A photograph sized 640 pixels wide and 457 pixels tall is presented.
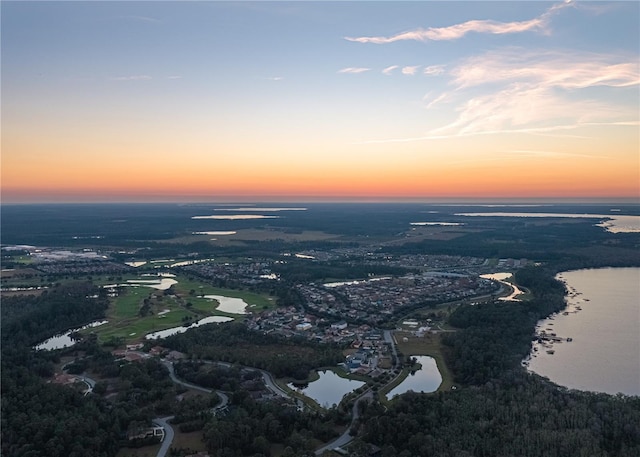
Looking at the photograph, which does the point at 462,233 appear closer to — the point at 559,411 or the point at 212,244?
the point at 212,244

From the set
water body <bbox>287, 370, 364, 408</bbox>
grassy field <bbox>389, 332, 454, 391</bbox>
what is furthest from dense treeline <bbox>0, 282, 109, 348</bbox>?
grassy field <bbox>389, 332, 454, 391</bbox>

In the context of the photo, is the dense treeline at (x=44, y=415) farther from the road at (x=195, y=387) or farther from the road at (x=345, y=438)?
the road at (x=345, y=438)

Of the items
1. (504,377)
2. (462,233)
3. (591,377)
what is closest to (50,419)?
(504,377)

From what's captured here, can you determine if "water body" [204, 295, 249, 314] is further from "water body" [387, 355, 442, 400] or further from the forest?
"water body" [387, 355, 442, 400]

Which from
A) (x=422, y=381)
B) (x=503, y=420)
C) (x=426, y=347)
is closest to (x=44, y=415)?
(x=422, y=381)

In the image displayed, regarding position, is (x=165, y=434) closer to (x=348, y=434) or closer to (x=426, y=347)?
(x=348, y=434)

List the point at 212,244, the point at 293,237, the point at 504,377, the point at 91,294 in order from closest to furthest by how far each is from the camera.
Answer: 1. the point at 504,377
2. the point at 91,294
3. the point at 212,244
4. the point at 293,237

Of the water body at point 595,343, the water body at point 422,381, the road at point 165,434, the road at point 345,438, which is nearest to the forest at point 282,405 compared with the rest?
the road at point 345,438
